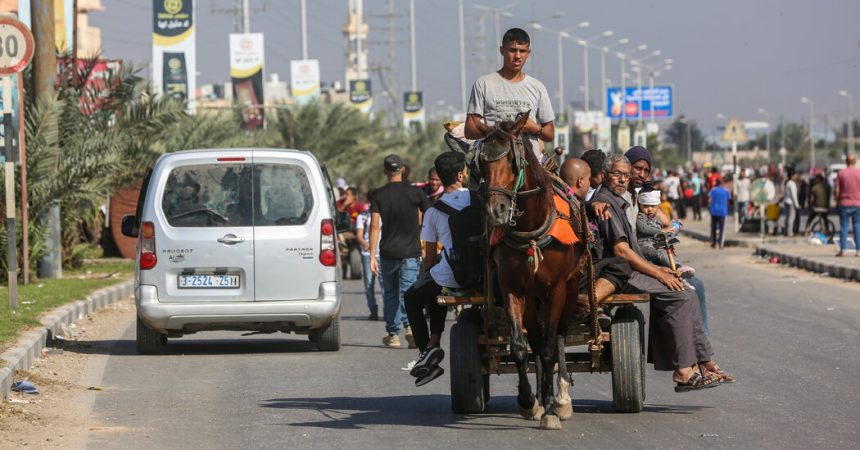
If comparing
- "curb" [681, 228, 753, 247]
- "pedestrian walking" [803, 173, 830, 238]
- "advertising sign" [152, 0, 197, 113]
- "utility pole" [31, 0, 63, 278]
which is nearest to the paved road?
"utility pole" [31, 0, 63, 278]

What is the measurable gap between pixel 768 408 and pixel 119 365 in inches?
248

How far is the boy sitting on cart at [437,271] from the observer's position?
959 centimetres

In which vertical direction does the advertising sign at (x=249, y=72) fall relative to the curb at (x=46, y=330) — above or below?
above

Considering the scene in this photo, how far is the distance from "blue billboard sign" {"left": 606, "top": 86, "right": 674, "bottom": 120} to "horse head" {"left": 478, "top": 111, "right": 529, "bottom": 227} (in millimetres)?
94807

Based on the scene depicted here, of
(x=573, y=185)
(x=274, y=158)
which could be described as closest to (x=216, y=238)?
(x=274, y=158)

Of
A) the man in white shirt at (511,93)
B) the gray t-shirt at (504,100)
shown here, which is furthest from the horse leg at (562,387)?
the gray t-shirt at (504,100)

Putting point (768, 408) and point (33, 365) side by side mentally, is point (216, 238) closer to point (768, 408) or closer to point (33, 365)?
point (33, 365)

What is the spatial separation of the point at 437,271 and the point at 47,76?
51.2ft

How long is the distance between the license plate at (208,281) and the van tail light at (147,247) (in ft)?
1.03

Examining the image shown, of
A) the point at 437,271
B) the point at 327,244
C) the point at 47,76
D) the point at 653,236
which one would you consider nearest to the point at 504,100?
the point at 437,271

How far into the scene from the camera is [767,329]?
1653cm

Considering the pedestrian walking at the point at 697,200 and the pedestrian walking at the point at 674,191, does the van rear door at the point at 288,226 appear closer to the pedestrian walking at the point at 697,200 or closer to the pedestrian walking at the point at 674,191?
the pedestrian walking at the point at 674,191

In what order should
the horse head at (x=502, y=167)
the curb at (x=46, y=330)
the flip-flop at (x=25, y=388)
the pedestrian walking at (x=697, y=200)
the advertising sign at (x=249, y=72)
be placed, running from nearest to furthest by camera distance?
the horse head at (x=502, y=167) < the flip-flop at (x=25, y=388) < the curb at (x=46, y=330) < the advertising sign at (x=249, y=72) < the pedestrian walking at (x=697, y=200)

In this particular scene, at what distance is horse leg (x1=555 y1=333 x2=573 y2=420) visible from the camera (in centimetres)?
919
